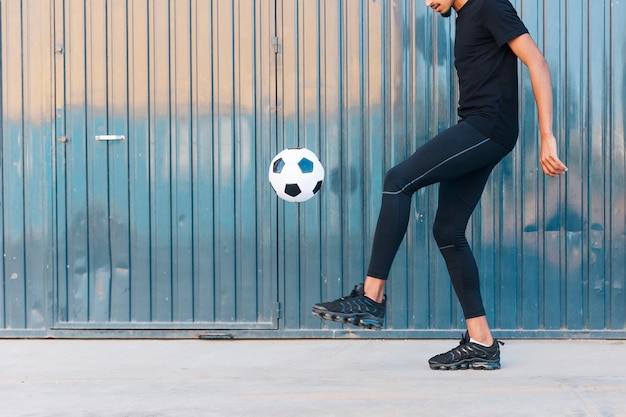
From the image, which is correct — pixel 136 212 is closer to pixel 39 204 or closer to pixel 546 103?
Answer: pixel 39 204

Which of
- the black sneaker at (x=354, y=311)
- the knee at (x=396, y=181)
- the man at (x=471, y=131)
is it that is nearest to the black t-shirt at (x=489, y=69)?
the man at (x=471, y=131)

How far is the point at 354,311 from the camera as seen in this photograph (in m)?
4.01

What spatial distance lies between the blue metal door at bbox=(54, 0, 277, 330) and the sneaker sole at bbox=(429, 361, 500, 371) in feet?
4.20

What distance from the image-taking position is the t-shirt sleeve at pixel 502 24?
3.99m

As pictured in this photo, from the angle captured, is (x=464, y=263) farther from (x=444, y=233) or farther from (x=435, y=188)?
(x=435, y=188)

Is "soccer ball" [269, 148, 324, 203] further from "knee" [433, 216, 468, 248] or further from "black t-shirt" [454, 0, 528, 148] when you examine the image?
"black t-shirt" [454, 0, 528, 148]

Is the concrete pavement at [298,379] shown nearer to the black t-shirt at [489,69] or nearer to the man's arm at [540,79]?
the man's arm at [540,79]

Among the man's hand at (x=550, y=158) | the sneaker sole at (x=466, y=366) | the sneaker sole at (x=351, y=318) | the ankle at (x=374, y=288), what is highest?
the man's hand at (x=550, y=158)

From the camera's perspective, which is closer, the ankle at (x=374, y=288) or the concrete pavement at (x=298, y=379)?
the concrete pavement at (x=298, y=379)

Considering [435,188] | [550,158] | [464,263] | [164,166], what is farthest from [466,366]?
[164,166]

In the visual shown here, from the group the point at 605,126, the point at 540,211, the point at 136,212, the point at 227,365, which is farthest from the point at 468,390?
the point at 136,212

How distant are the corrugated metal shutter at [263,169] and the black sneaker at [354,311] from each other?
47.0 inches

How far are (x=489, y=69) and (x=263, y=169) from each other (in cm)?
167

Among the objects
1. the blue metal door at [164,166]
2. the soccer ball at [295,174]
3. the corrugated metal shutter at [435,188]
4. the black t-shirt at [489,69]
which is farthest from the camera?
the blue metal door at [164,166]
